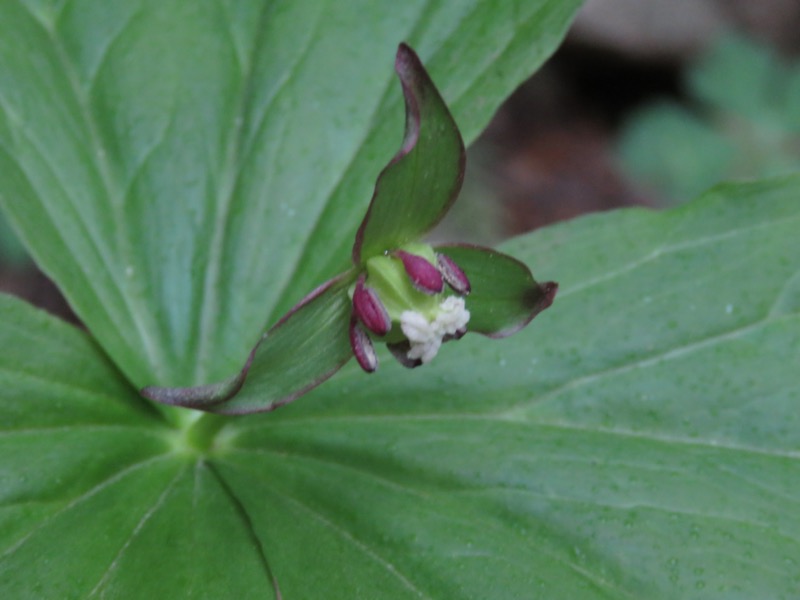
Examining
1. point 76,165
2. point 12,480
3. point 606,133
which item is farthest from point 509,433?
point 606,133

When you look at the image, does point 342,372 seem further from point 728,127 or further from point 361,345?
point 728,127

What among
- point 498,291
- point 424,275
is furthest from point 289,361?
point 498,291

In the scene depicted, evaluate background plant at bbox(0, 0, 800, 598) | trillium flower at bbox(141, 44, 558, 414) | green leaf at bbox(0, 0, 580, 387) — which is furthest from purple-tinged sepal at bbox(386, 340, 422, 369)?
green leaf at bbox(0, 0, 580, 387)

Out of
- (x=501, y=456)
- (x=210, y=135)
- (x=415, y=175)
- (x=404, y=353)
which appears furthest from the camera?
(x=210, y=135)

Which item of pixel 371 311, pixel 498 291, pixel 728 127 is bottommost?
pixel 728 127

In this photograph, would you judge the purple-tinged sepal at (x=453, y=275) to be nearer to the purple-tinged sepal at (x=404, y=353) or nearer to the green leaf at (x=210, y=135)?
the purple-tinged sepal at (x=404, y=353)

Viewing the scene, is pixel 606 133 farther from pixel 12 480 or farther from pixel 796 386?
pixel 12 480
